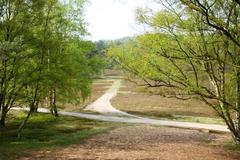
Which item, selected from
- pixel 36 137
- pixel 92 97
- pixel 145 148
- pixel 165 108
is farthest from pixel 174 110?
pixel 145 148

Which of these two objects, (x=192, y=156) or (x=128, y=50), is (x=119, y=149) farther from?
(x=128, y=50)

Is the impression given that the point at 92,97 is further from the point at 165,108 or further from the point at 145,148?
the point at 145,148

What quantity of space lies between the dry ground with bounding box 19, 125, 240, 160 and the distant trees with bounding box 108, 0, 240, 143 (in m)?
2.31

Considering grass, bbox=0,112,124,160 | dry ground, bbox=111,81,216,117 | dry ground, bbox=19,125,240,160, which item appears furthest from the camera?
dry ground, bbox=111,81,216,117

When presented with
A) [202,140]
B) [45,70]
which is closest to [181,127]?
[202,140]

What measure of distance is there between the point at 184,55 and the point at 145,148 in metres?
A: 5.12

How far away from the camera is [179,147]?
20297 mm

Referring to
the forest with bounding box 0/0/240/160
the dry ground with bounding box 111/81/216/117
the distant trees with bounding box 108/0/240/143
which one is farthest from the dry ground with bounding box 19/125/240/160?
the dry ground with bounding box 111/81/216/117

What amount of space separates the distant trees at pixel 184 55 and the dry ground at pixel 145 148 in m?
2.31

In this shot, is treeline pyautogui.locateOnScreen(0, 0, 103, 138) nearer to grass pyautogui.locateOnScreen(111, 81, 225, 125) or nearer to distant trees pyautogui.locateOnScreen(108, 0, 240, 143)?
distant trees pyautogui.locateOnScreen(108, 0, 240, 143)

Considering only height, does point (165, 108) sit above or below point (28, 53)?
below

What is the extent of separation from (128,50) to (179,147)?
19.3 ft

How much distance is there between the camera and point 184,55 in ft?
61.4

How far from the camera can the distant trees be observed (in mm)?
17891
